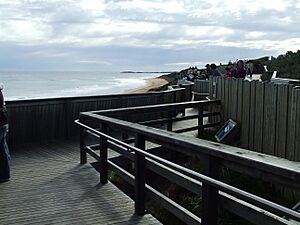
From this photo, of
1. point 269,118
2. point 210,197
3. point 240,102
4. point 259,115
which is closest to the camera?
point 210,197

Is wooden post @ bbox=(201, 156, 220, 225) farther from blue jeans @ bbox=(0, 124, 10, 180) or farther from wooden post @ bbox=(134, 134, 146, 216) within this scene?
blue jeans @ bbox=(0, 124, 10, 180)

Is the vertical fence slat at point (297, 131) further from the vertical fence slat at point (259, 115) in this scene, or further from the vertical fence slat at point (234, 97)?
the vertical fence slat at point (234, 97)

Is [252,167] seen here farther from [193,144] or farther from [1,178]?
[1,178]

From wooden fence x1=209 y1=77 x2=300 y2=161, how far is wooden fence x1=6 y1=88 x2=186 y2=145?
3.36 metres

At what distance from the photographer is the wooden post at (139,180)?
5.34 meters

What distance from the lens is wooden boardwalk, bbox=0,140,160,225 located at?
17.5ft

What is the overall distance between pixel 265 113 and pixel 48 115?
16.9 feet

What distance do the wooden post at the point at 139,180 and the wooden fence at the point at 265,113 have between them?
3.48 meters

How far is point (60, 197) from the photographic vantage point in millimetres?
6184

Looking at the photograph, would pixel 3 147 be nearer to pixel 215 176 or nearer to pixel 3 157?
pixel 3 157

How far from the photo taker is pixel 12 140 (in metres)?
10.5

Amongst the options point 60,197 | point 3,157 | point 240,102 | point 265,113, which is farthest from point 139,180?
point 240,102

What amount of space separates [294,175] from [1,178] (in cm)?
537

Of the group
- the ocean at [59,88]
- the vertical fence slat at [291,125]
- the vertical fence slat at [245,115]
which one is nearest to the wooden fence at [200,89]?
the vertical fence slat at [245,115]
